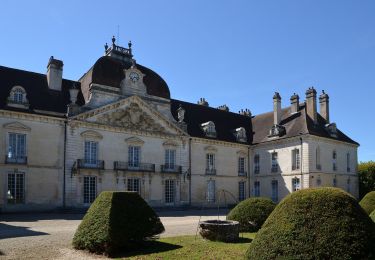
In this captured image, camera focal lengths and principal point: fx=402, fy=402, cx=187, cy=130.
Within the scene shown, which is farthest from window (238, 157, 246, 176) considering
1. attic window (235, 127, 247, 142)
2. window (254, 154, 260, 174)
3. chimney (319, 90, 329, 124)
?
chimney (319, 90, 329, 124)

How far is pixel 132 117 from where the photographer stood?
2898 centimetres

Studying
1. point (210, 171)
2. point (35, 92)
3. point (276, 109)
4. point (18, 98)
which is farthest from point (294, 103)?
point (18, 98)

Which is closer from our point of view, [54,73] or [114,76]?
[54,73]

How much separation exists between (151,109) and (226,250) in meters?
19.8

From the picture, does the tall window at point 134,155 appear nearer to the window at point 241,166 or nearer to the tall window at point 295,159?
the window at point 241,166

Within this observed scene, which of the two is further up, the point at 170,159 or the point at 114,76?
the point at 114,76

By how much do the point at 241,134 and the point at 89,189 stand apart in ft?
48.9

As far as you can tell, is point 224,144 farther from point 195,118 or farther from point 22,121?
point 22,121

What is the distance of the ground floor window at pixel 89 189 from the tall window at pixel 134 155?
317 centimetres

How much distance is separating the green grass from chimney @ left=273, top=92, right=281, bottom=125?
74.7 ft

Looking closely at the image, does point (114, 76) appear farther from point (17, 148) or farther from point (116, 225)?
point (116, 225)

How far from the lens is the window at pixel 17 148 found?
23.9 metres

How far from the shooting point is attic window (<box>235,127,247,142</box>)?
35.5 meters

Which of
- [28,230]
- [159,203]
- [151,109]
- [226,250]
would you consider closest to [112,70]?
[151,109]
